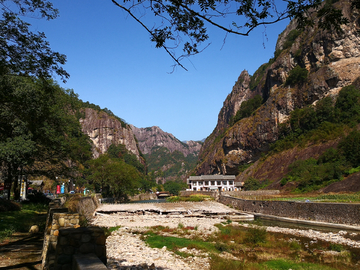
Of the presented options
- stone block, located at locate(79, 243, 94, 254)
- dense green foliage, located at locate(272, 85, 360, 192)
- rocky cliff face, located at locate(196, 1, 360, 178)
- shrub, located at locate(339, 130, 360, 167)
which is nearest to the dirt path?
stone block, located at locate(79, 243, 94, 254)

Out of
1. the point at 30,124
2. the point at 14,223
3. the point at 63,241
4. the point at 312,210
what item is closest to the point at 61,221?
the point at 63,241

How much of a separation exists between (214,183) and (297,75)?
41.4 metres

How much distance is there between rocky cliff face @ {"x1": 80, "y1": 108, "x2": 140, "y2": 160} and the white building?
260 ft

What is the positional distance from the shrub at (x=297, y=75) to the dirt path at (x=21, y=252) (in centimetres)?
7538

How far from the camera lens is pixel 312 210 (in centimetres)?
2306

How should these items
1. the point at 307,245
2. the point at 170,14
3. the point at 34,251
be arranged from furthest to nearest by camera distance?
the point at 307,245
the point at 34,251
the point at 170,14

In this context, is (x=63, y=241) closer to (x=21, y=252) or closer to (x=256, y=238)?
(x=21, y=252)

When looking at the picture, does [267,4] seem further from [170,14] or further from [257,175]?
[257,175]

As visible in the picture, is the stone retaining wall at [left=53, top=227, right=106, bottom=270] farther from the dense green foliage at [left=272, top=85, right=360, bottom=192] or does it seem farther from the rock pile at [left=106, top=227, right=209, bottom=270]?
the dense green foliage at [left=272, top=85, right=360, bottom=192]

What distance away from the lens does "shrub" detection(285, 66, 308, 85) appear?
73125 mm

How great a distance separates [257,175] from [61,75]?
6625 centimetres

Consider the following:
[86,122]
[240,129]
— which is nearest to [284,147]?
[240,129]

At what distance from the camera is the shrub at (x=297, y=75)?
73.1m

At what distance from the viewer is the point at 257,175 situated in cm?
7050
